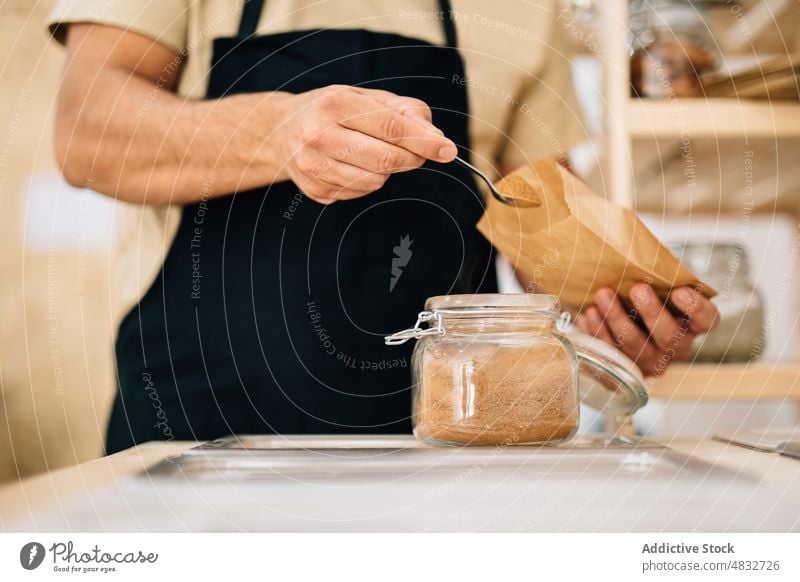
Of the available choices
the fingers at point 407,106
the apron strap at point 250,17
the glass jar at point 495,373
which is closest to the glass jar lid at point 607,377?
the glass jar at point 495,373

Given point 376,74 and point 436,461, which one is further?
point 376,74

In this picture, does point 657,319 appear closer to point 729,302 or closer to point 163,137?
point 729,302

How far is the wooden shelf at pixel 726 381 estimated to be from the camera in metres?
0.49

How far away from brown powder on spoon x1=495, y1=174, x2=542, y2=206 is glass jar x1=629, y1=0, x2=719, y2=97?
222 mm

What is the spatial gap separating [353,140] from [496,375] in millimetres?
125

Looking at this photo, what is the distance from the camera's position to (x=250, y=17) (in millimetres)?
390

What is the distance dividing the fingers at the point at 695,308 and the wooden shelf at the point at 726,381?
0.38 feet

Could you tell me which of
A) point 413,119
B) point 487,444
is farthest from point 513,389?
point 413,119

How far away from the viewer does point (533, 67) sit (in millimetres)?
448
